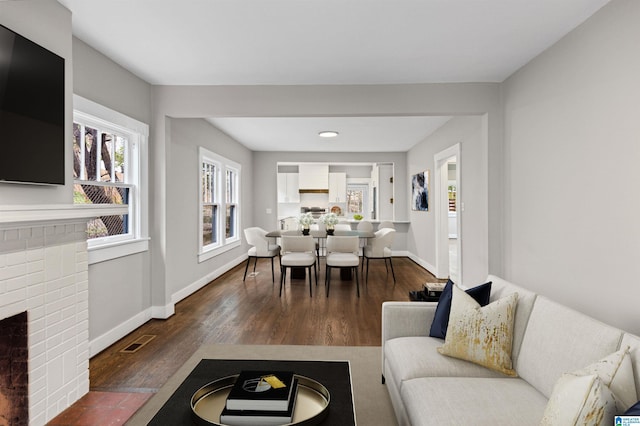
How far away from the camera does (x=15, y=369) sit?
2.10 meters

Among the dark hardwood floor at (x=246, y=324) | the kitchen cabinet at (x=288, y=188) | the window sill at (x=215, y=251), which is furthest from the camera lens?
the kitchen cabinet at (x=288, y=188)

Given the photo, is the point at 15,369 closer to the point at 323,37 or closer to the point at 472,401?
the point at 472,401

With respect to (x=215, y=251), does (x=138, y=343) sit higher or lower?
lower

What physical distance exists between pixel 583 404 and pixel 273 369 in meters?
1.34

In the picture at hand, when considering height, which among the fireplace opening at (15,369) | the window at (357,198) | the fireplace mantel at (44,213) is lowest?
the fireplace opening at (15,369)

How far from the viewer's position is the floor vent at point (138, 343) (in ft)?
10.6

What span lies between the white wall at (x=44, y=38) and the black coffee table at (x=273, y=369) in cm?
142

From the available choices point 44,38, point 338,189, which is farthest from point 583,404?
point 338,189

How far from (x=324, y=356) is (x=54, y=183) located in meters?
2.29

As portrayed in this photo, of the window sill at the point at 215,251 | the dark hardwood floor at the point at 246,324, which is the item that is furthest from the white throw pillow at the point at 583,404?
the window sill at the point at 215,251

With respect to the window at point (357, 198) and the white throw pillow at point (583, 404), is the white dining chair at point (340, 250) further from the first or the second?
the window at point (357, 198)

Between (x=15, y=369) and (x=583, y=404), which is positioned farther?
(x=15, y=369)

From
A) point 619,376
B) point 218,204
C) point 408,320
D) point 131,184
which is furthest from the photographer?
point 218,204

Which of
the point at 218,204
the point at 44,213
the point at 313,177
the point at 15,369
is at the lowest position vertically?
the point at 15,369
